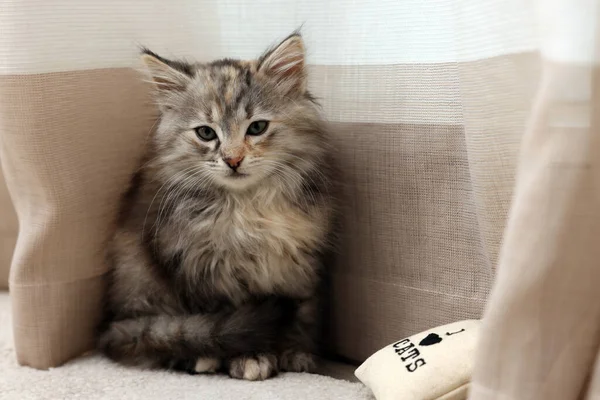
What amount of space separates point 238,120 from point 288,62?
→ 18 cm

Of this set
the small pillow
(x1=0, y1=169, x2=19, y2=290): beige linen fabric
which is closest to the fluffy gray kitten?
the small pillow

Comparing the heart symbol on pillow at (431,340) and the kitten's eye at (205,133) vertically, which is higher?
the kitten's eye at (205,133)

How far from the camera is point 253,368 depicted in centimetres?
140

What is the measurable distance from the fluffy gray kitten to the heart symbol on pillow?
0.33 meters

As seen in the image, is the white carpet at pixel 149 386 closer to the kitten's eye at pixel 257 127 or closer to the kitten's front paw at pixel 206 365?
the kitten's front paw at pixel 206 365

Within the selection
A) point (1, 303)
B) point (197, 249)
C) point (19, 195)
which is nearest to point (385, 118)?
point (197, 249)

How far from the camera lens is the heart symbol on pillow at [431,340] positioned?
4.12ft

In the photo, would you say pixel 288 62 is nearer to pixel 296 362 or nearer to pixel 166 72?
pixel 166 72

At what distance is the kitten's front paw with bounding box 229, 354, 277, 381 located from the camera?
1399 millimetres

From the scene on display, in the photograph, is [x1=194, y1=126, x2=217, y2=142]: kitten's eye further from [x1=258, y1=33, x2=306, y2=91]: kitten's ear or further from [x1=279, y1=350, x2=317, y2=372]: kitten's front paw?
[x1=279, y1=350, x2=317, y2=372]: kitten's front paw

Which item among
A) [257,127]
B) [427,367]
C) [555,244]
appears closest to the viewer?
[555,244]


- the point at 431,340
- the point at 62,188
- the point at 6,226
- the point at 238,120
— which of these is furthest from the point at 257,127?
the point at 6,226

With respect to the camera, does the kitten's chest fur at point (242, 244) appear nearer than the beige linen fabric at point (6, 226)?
Yes

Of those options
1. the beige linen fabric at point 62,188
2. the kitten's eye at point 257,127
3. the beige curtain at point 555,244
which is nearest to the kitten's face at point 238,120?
the kitten's eye at point 257,127
